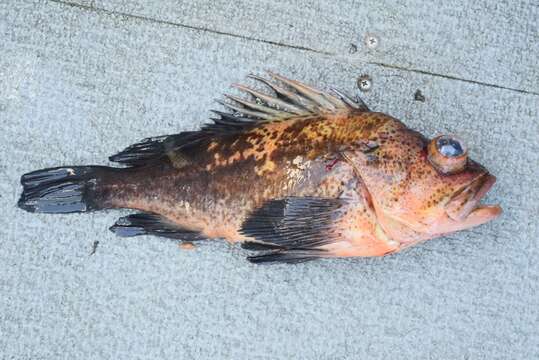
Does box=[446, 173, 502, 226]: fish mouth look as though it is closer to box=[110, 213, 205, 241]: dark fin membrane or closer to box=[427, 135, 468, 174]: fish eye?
box=[427, 135, 468, 174]: fish eye

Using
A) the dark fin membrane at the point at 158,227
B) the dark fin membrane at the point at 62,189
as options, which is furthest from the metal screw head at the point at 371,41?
the dark fin membrane at the point at 62,189

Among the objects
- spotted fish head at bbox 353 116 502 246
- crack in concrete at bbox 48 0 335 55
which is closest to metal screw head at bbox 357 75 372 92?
crack in concrete at bbox 48 0 335 55

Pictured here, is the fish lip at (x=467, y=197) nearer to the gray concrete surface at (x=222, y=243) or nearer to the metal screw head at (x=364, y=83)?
the gray concrete surface at (x=222, y=243)

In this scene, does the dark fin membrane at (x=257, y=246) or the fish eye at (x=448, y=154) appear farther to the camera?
the dark fin membrane at (x=257, y=246)

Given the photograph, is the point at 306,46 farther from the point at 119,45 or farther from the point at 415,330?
the point at 415,330

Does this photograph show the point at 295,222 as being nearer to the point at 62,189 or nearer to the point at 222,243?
the point at 222,243

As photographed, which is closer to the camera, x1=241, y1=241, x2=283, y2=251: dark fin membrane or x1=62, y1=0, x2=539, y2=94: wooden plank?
x1=241, y1=241, x2=283, y2=251: dark fin membrane
